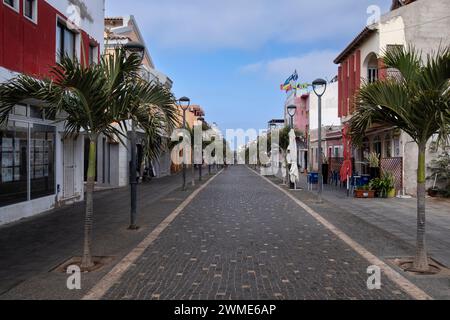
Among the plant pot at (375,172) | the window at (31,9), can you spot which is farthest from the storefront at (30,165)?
the plant pot at (375,172)

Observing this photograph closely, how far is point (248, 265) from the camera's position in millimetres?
6914

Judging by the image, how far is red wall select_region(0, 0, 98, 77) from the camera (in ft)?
33.6

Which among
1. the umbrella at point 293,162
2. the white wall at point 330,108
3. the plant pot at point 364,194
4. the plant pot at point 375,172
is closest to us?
the plant pot at point 364,194

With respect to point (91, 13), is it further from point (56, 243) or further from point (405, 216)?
point (405, 216)

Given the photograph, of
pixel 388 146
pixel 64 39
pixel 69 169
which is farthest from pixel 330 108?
pixel 64 39

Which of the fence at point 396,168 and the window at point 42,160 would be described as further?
the fence at point 396,168

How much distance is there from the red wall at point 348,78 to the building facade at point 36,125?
13.7 metres

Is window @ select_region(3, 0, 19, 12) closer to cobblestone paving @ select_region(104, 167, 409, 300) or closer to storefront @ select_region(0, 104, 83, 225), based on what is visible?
storefront @ select_region(0, 104, 83, 225)

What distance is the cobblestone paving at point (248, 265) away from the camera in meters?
5.59

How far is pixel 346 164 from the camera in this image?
19.0 metres

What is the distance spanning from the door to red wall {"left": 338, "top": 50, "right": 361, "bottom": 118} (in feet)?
44.4

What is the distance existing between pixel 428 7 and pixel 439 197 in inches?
304

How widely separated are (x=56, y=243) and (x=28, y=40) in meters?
5.47

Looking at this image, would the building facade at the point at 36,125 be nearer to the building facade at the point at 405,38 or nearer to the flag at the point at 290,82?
the building facade at the point at 405,38
